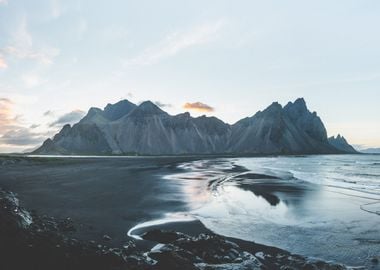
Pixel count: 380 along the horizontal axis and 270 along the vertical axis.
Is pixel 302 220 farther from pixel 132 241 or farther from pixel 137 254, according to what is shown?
pixel 137 254

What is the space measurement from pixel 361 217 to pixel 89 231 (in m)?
15.6

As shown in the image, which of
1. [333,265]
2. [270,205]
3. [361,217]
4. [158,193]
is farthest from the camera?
[158,193]

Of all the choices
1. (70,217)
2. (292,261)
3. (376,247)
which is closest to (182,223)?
(70,217)

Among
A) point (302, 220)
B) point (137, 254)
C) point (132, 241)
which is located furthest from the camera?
point (302, 220)

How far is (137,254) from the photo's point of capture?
490 inches

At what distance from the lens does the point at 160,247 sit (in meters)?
13.6

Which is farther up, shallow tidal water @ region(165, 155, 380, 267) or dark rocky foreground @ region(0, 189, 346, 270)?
dark rocky foreground @ region(0, 189, 346, 270)

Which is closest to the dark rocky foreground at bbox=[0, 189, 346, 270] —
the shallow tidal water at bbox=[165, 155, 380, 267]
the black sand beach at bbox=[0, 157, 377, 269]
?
the black sand beach at bbox=[0, 157, 377, 269]

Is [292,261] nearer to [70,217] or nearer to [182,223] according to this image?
[182,223]

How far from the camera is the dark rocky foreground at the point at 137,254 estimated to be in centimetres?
991

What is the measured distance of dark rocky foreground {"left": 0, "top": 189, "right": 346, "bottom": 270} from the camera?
9.91 m

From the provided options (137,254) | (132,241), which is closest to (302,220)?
(132,241)

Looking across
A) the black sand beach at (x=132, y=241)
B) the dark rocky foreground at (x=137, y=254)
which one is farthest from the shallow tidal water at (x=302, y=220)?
the dark rocky foreground at (x=137, y=254)

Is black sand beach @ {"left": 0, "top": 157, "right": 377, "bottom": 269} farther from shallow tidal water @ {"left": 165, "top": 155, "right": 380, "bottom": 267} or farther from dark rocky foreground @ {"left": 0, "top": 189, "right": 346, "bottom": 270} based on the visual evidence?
shallow tidal water @ {"left": 165, "top": 155, "right": 380, "bottom": 267}
